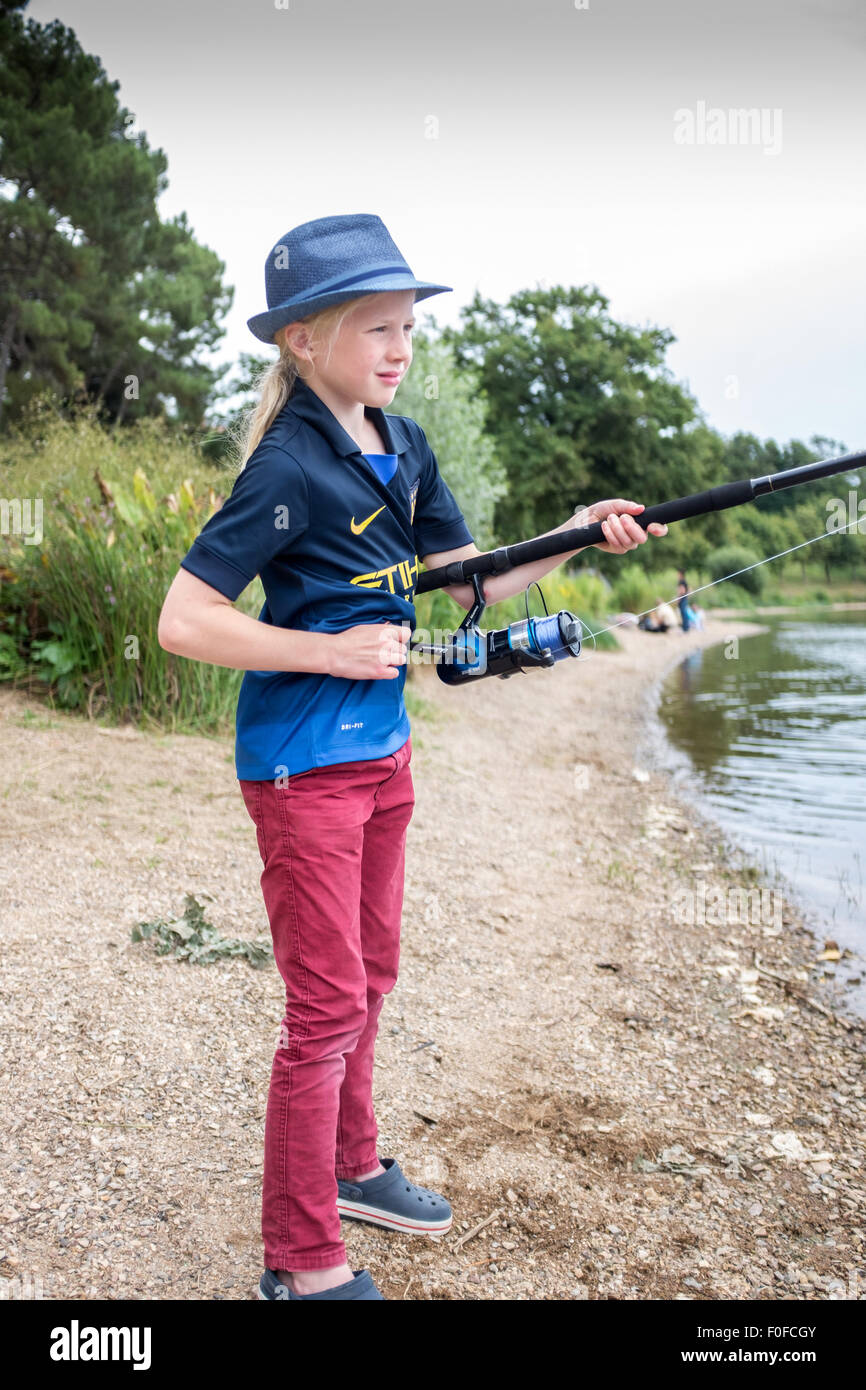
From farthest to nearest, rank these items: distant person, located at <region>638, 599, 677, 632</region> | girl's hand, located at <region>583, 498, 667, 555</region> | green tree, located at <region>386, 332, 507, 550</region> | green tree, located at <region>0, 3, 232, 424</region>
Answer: distant person, located at <region>638, 599, 677, 632</region> < green tree, located at <region>0, 3, 232, 424</region> < green tree, located at <region>386, 332, 507, 550</region> < girl's hand, located at <region>583, 498, 667, 555</region>

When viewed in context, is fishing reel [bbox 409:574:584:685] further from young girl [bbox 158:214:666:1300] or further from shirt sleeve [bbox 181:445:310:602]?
shirt sleeve [bbox 181:445:310:602]

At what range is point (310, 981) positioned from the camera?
2.08 meters

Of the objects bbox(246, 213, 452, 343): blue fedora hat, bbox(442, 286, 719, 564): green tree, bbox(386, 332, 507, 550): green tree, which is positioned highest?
bbox(442, 286, 719, 564): green tree

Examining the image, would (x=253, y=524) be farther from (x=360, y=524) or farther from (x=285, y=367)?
(x=285, y=367)

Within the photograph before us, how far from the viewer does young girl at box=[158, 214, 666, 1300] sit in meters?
2.02

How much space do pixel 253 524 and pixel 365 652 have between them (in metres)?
0.32

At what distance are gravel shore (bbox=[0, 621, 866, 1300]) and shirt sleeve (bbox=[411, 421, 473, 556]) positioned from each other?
5.35ft

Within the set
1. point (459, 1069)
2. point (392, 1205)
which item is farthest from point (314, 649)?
point (459, 1069)

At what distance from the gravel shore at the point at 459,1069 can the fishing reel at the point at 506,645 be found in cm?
134

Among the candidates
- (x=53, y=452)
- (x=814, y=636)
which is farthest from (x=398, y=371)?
(x=814, y=636)

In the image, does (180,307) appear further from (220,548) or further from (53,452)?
(220,548)

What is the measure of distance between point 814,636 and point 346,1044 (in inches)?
→ 1107

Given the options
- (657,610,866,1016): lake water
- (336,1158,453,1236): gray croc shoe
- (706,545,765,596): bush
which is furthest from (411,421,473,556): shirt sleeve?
(706,545,765,596): bush

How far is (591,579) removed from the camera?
24.3 metres
